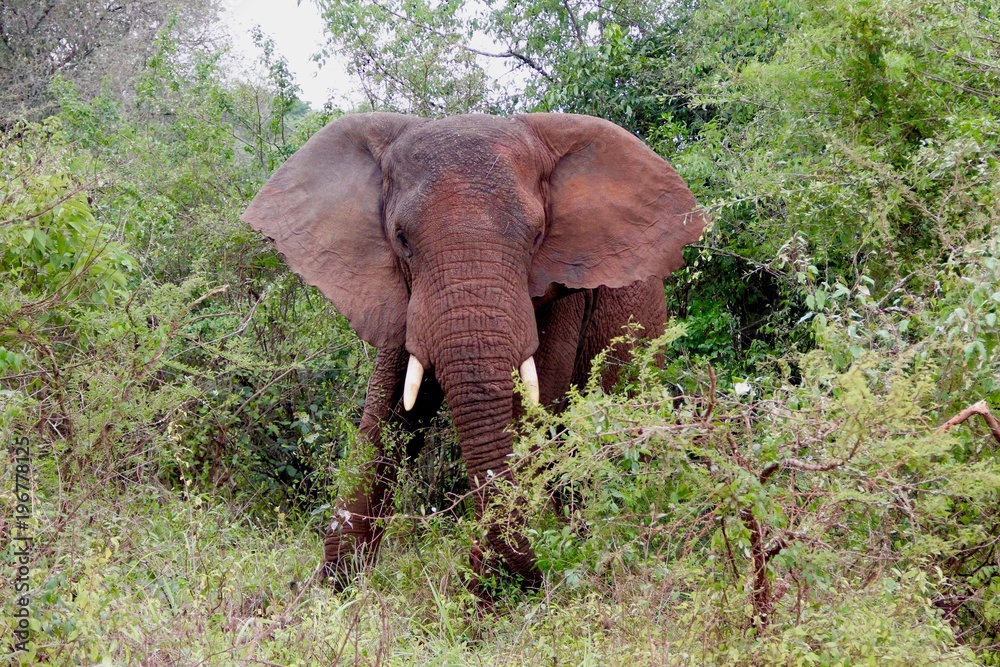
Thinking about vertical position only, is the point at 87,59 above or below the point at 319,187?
above

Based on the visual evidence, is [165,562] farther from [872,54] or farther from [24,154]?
[872,54]

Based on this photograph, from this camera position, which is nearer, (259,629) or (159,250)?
(259,629)

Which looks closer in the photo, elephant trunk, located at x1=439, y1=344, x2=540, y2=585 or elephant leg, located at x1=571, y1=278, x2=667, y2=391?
elephant trunk, located at x1=439, y1=344, x2=540, y2=585

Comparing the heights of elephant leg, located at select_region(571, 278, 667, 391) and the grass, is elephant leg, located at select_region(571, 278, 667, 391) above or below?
above

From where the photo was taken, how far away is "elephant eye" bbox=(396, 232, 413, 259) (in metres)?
6.21

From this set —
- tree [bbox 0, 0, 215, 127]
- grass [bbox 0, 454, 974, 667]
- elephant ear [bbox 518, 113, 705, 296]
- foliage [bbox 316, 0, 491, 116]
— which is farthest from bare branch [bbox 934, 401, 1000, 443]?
tree [bbox 0, 0, 215, 127]

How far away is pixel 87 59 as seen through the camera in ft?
49.1

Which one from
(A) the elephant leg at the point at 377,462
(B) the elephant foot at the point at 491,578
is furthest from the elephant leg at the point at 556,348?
(B) the elephant foot at the point at 491,578

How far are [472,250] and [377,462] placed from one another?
1251 mm

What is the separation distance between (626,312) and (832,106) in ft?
5.45

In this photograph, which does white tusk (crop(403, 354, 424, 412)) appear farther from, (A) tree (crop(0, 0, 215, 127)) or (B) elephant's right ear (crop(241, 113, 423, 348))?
(A) tree (crop(0, 0, 215, 127))

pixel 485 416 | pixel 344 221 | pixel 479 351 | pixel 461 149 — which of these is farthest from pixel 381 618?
pixel 344 221

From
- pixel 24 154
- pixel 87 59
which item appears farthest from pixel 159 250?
pixel 87 59

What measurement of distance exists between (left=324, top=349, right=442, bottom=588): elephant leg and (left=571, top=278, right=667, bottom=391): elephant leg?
3.56 ft
